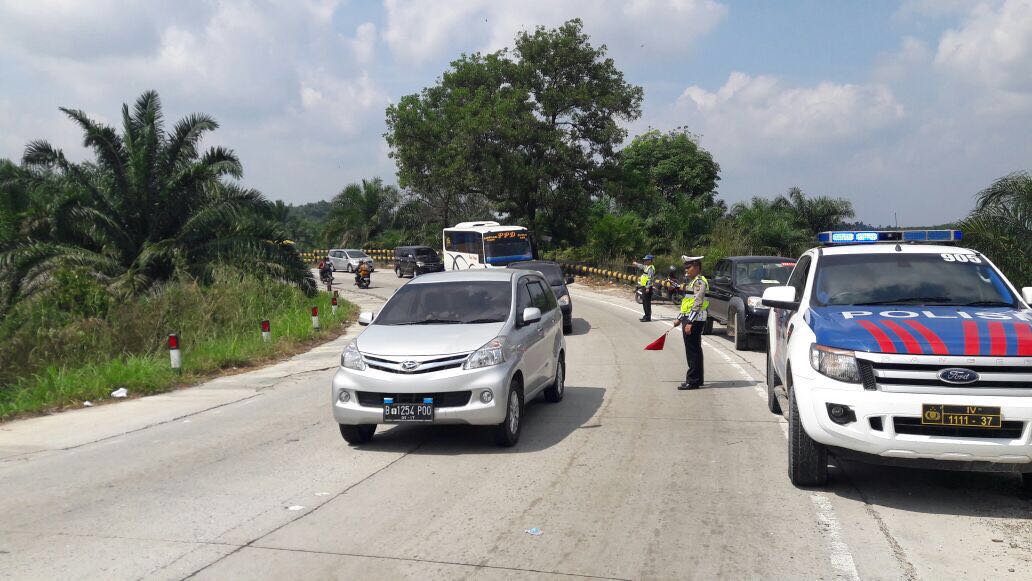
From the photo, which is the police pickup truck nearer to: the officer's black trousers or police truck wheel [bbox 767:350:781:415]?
police truck wheel [bbox 767:350:781:415]

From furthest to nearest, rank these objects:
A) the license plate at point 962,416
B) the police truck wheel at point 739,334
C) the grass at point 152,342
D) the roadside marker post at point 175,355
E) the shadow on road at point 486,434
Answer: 1. the police truck wheel at point 739,334
2. the roadside marker post at point 175,355
3. the grass at point 152,342
4. the shadow on road at point 486,434
5. the license plate at point 962,416

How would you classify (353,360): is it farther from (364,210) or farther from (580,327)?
(364,210)

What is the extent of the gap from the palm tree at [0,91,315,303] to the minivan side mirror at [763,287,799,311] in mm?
18426

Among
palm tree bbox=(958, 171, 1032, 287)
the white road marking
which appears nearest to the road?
the white road marking

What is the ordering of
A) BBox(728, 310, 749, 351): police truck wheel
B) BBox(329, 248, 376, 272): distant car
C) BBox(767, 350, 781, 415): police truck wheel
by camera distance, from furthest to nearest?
BBox(329, 248, 376, 272): distant car → BBox(728, 310, 749, 351): police truck wheel → BBox(767, 350, 781, 415): police truck wheel

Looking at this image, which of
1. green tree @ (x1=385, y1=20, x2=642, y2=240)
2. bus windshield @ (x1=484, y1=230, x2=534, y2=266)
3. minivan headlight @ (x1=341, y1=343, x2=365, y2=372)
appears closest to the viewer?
minivan headlight @ (x1=341, y1=343, x2=365, y2=372)

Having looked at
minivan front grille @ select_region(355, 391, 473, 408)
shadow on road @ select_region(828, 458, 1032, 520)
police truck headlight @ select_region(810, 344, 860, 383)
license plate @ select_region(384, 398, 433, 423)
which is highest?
police truck headlight @ select_region(810, 344, 860, 383)

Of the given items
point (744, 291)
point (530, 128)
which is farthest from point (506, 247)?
point (744, 291)

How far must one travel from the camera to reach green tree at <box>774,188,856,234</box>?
42.5 metres

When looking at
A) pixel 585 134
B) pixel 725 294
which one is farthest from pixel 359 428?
pixel 585 134

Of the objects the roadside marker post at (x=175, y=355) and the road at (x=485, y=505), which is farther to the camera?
the roadside marker post at (x=175, y=355)

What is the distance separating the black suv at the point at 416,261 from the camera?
4488 cm

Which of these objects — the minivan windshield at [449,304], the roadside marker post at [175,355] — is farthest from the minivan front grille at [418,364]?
the roadside marker post at [175,355]

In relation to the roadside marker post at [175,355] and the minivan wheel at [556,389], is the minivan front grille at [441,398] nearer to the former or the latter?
the minivan wheel at [556,389]
